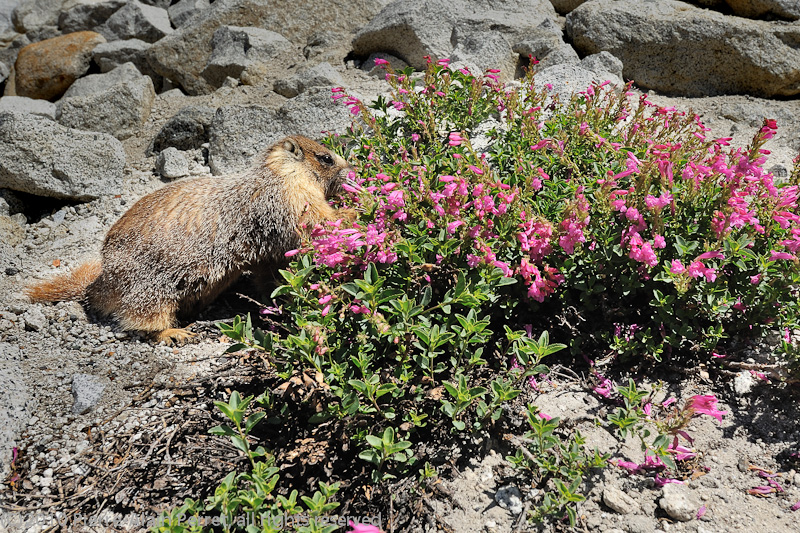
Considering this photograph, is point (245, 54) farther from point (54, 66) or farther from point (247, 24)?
point (54, 66)

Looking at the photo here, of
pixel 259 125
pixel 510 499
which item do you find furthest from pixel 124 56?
pixel 510 499

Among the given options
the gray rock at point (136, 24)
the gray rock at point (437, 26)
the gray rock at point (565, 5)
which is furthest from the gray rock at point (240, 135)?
the gray rock at point (565, 5)

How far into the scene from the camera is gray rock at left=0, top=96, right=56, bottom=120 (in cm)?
749

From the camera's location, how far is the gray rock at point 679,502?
267 centimetres

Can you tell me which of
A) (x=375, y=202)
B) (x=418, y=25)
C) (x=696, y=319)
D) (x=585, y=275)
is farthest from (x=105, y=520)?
(x=418, y=25)

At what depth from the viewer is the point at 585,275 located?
3.35m

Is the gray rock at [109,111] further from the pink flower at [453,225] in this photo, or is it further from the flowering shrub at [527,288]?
the pink flower at [453,225]

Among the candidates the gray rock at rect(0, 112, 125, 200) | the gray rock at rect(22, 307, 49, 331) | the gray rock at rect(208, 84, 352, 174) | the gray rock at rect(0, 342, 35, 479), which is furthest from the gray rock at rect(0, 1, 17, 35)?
the gray rock at rect(0, 342, 35, 479)

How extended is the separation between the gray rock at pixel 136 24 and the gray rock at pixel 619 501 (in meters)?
8.79

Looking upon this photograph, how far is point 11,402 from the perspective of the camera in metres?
3.59

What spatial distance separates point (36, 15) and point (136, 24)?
308cm

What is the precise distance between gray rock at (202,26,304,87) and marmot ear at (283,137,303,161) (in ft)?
8.61

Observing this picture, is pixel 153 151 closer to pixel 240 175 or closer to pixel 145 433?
pixel 240 175

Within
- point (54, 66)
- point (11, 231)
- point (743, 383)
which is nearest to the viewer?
point (743, 383)
